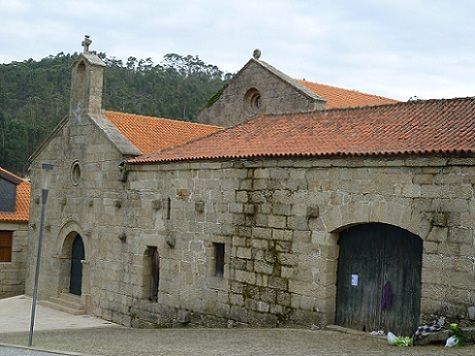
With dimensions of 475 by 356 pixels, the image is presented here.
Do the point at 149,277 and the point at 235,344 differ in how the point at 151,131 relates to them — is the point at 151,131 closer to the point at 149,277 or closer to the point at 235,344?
the point at 149,277

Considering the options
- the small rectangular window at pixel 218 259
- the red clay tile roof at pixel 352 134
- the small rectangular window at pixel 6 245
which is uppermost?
the red clay tile roof at pixel 352 134

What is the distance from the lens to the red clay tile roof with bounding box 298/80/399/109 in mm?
22033

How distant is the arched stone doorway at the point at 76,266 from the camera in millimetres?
19766

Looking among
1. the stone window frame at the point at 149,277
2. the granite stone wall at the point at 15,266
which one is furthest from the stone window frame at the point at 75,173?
the granite stone wall at the point at 15,266

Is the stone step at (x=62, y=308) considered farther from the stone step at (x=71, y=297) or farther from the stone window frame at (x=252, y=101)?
the stone window frame at (x=252, y=101)

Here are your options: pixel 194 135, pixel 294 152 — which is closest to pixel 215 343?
pixel 294 152

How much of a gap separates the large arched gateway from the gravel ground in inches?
26.1

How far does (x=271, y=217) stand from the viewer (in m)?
13.0

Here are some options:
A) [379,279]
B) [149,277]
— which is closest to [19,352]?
[379,279]

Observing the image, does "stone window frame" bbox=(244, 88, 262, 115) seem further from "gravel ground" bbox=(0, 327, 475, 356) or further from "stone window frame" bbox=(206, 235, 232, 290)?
"gravel ground" bbox=(0, 327, 475, 356)

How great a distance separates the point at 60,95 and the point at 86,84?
43.2 m

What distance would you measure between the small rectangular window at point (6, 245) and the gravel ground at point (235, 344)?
491 inches

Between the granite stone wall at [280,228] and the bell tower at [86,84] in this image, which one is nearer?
the granite stone wall at [280,228]

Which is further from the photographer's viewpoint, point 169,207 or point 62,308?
point 62,308
